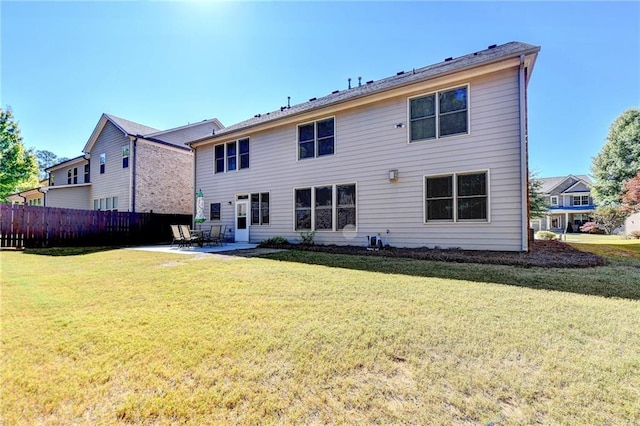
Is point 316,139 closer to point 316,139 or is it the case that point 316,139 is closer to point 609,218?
point 316,139

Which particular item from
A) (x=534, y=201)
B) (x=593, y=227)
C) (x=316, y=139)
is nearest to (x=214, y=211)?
(x=316, y=139)

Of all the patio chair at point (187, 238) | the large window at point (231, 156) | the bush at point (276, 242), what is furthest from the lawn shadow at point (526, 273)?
the large window at point (231, 156)

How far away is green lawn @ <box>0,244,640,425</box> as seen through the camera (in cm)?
189

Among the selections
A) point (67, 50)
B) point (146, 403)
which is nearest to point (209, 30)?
point (67, 50)

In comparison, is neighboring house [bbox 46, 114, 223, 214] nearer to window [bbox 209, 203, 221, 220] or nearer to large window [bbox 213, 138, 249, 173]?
window [bbox 209, 203, 221, 220]

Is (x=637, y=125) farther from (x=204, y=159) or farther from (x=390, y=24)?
(x=204, y=159)

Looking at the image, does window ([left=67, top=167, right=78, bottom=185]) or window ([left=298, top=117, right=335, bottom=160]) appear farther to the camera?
window ([left=67, top=167, right=78, bottom=185])

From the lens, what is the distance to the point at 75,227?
13250mm

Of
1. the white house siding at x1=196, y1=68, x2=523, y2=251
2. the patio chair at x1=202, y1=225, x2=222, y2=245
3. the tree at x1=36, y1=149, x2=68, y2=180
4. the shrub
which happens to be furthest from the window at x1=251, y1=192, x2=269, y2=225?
the tree at x1=36, y1=149, x2=68, y2=180

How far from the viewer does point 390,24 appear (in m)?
10.4

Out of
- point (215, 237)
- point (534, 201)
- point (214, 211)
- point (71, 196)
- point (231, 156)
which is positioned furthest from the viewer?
point (71, 196)

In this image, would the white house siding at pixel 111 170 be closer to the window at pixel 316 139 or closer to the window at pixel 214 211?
the window at pixel 214 211

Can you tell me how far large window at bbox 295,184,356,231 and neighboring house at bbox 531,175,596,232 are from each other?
1326 inches

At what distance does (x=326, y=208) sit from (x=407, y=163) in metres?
3.46
